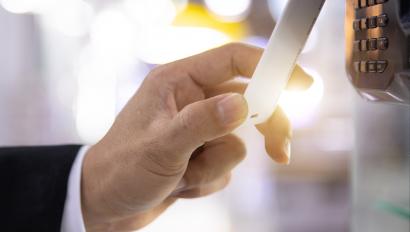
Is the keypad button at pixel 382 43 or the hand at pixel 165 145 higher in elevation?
the keypad button at pixel 382 43

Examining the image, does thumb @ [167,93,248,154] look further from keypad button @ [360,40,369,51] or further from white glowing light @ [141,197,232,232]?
white glowing light @ [141,197,232,232]

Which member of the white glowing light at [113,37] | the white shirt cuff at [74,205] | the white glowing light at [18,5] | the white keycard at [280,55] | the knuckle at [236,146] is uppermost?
the white keycard at [280,55]

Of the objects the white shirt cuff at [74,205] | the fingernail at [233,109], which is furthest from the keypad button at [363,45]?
the white shirt cuff at [74,205]

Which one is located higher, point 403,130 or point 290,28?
point 290,28

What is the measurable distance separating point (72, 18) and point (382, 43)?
3.18 meters

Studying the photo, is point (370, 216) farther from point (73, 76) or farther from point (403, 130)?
point (73, 76)

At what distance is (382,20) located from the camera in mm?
395

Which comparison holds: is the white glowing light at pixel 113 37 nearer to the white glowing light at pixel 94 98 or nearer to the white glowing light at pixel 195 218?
the white glowing light at pixel 94 98

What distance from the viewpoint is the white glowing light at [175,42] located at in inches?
127

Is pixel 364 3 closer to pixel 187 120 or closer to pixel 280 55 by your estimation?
pixel 280 55

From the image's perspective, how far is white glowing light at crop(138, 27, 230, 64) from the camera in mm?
3230

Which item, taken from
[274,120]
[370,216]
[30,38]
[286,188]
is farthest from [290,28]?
[30,38]

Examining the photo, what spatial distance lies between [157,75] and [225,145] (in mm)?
132

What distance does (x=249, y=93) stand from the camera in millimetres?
475
